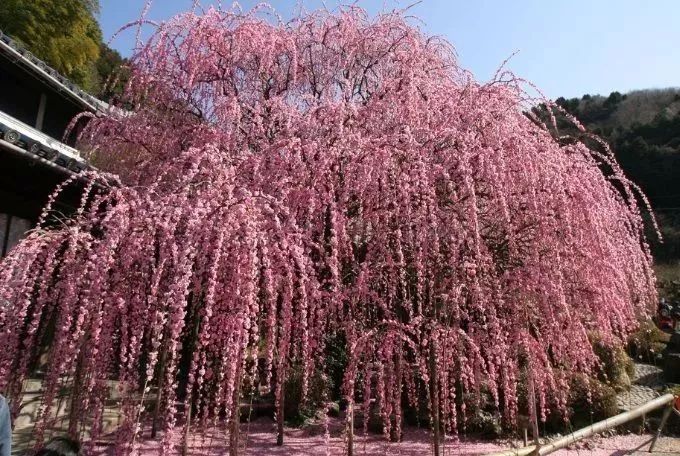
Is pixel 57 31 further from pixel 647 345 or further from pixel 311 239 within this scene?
pixel 647 345

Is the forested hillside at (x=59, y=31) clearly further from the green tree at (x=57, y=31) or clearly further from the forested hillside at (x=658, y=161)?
the forested hillside at (x=658, y=161)

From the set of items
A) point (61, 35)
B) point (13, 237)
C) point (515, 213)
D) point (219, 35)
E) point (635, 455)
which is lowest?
point (635, 455)

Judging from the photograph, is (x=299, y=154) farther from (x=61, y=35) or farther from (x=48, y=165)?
(x=61, y=35)

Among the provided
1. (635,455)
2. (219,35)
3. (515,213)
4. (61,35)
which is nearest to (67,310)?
(515,213)

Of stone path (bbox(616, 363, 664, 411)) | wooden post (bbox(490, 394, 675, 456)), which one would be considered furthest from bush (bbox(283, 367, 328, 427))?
stone path (bbox(616, 363, 664, 411))

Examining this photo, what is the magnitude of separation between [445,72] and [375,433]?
16.6 feet

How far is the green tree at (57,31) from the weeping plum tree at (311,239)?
37.4 ft

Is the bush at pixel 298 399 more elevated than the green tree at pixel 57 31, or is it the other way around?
the green tree at pixel 57 31

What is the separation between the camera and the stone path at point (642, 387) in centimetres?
888

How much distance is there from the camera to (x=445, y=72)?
7.14 m

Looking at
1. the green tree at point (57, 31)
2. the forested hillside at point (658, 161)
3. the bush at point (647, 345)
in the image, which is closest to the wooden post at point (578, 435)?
the bush at point (647, 345)

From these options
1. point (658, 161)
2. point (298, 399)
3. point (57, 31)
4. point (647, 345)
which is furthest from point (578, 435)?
point (658, 161)

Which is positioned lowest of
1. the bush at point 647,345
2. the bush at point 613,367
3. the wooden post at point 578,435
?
the wooden post at point 578,435

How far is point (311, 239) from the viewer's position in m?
4.16
